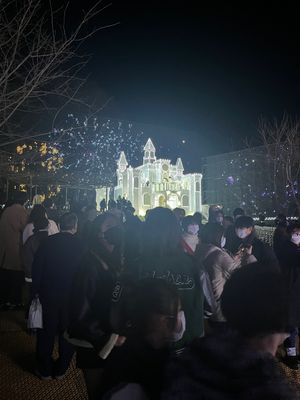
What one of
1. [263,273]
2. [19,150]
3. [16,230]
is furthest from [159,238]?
[19,150]

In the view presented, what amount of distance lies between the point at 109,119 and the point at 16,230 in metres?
30.7

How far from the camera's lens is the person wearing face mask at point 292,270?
5.30m

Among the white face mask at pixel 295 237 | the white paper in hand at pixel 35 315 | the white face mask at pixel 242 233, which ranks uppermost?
the white face mask at pixel 242 233

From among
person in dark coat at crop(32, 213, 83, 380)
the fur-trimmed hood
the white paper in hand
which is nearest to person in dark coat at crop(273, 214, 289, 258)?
person in dark coat at crop(32, 213, 83, 380)

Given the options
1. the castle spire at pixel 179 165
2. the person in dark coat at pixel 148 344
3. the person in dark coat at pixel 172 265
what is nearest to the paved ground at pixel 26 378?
the person in dark coat at pixel 172 265

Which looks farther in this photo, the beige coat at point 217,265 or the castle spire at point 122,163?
the castle spire at point 122,163

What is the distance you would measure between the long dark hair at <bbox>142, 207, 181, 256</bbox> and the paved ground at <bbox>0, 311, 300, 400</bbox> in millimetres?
1977

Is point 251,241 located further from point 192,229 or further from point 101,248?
point 101,248

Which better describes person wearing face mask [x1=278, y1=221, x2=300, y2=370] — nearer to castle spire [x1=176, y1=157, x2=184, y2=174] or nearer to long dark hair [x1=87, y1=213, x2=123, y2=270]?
long dark hair [x1=87, y1=213, x2=123, y2=270]

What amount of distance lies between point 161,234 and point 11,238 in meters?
5.71

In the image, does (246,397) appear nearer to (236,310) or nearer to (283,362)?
(236,310)

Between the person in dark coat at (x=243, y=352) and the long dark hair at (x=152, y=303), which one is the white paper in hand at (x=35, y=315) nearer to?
the long dark hair at (x=152, y=303)

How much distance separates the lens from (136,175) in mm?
48938

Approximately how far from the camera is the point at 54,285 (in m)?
5.00
